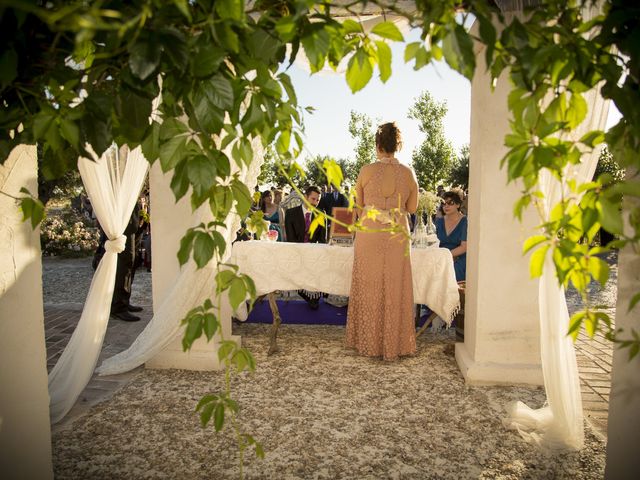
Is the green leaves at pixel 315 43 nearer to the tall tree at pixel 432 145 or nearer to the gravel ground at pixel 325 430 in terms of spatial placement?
the gravel ground at pixel 325 430

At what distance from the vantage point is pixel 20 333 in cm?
184

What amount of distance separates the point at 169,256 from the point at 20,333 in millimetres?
2047

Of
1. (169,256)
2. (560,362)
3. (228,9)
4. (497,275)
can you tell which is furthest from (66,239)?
(228,9)

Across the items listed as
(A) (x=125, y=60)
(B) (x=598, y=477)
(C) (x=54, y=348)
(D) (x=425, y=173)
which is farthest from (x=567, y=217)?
(D) (x=425, y=173)

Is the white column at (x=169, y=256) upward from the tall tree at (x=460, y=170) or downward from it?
downward

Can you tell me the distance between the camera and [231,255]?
14.4 feet

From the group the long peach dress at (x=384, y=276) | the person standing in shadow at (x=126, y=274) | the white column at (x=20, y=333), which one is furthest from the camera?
the person standing in shadow at (x=126, y=274)

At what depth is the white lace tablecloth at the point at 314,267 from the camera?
436 centimetres

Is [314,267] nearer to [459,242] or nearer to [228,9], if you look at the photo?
[459,242]

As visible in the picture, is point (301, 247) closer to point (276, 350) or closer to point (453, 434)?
point (276, 350)

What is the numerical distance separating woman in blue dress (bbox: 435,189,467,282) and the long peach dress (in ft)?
Result: 3.97

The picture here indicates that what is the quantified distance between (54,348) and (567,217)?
198 inches

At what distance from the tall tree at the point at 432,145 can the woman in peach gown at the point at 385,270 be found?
65.2 feet

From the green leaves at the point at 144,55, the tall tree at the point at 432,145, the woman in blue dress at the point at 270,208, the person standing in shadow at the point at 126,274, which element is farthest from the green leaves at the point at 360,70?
the tall tree at the point at 432,145
